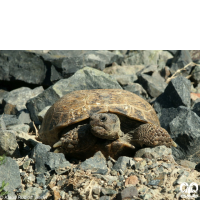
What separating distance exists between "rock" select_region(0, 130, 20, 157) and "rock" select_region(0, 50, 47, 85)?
3.80 m

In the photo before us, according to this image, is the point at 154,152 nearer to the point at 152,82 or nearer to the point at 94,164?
the point at 94,164

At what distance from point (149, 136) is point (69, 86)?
2.86 metres

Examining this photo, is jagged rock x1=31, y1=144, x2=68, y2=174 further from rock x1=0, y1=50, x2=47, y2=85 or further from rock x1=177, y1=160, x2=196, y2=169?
rock x1=0, y1=50, x2=47, y2=85

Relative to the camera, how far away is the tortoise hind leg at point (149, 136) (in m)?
3.97

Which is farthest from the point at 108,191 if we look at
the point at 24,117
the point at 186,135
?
the point at 24,117

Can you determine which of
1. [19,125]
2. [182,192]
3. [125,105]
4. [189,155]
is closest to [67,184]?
[182,192]

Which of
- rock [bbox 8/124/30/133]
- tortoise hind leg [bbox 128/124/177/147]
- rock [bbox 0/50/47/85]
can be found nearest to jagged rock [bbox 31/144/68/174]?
tortoise hind leg [bbox 128/124/177/147]

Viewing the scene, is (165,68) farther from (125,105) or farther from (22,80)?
(125,105)

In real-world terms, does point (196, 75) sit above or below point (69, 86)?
above

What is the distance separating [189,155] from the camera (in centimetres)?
457

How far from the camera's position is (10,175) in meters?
3.32

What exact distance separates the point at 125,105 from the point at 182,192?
155cm

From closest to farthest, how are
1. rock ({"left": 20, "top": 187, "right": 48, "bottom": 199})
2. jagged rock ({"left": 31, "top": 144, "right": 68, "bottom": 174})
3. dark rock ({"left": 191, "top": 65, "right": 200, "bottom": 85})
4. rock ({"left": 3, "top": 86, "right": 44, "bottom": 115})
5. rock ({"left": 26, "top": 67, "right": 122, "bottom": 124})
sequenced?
rock ({"left": 20, "top": 187, "right": 48, "bottom": 199})
jagged rock ({"left": 31, "top": 144, "right": 68, "bottom": 174})
rock ({"left": 26, "top": 67, "right": 122, "bottom": 124})
rock ({"left": 3, "top": 86, "right": 44, "bottom": 115})
dark rock ({"left": 191, "top": 65, "right": 200, "bottom": 85})

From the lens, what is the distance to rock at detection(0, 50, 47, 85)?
793cm
